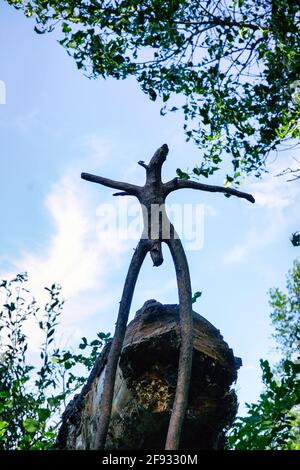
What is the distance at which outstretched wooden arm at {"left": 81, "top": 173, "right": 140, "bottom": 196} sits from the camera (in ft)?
11.9

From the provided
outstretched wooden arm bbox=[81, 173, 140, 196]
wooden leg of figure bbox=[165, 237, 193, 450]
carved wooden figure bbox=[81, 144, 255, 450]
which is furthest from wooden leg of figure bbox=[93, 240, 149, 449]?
outstretched wooden arm bbox=[81, 173, 140, 196]

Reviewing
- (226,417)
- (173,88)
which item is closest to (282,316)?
(173,88)

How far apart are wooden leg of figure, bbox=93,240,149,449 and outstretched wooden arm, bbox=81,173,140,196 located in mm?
417

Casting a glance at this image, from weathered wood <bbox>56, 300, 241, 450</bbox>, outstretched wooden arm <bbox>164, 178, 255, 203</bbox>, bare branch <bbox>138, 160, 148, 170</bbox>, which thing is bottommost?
weathered wood <bbox>56, 300, 241, 450</bbox>

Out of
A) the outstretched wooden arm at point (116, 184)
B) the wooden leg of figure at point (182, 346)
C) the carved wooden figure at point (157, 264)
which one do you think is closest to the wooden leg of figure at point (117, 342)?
the carved wooden figure at point (157, 264)

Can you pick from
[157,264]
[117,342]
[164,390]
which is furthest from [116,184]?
[164,390]

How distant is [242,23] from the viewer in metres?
6.80

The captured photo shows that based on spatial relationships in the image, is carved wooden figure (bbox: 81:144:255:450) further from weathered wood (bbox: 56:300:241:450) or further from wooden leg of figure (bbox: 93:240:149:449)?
weathered wood (bbox: 56:300:241:450)

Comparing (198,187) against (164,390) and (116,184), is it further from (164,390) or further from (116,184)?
(164,390)

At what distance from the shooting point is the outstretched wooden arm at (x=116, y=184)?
3.64 metres

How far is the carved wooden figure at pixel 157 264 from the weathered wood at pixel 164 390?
0.11 metres

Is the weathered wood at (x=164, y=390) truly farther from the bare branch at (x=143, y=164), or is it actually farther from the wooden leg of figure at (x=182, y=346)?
the bare branch at (x=143, y=164)

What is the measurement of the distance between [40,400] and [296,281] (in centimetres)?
1218
